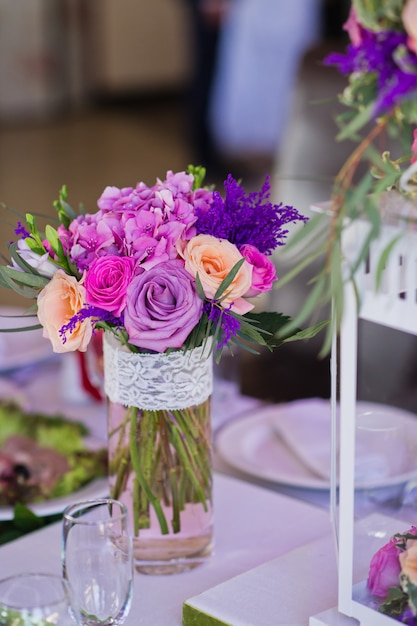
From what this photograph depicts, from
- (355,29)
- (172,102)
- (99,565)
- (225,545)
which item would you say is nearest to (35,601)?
(99,565)

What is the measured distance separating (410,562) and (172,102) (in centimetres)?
751

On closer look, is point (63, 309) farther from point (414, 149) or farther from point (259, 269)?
point (414, 149)

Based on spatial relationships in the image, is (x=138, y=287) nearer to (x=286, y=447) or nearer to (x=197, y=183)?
(x=197, y=183)

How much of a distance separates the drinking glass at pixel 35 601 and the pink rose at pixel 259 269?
33 cm

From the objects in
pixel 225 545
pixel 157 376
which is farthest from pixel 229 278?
pixel 225 545

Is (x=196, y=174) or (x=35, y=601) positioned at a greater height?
(x=196, y=174)

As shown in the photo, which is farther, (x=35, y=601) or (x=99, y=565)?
(x=99, y=565)

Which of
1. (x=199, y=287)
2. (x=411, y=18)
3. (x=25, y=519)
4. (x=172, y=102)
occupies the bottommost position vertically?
(x=172, y=102)

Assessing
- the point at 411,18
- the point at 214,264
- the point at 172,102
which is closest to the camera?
the point at 411,18

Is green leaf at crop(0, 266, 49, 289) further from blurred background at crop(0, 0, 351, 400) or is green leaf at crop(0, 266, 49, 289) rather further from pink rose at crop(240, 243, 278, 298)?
blurred background at crop(0, 0, 351, 400)

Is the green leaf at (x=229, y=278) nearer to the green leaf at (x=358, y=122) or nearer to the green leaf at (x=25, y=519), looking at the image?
the green leaf at (x=358, y=122)

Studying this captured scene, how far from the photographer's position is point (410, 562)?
33.4 inches

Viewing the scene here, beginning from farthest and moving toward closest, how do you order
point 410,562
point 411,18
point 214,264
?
point 214,264 → point 410,562 → point 411,18

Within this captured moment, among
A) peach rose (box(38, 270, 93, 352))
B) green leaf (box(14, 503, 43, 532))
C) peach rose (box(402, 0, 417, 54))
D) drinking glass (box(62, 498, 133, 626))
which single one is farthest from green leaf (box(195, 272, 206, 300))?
green leaf (box(14, 503, 43, 532))
